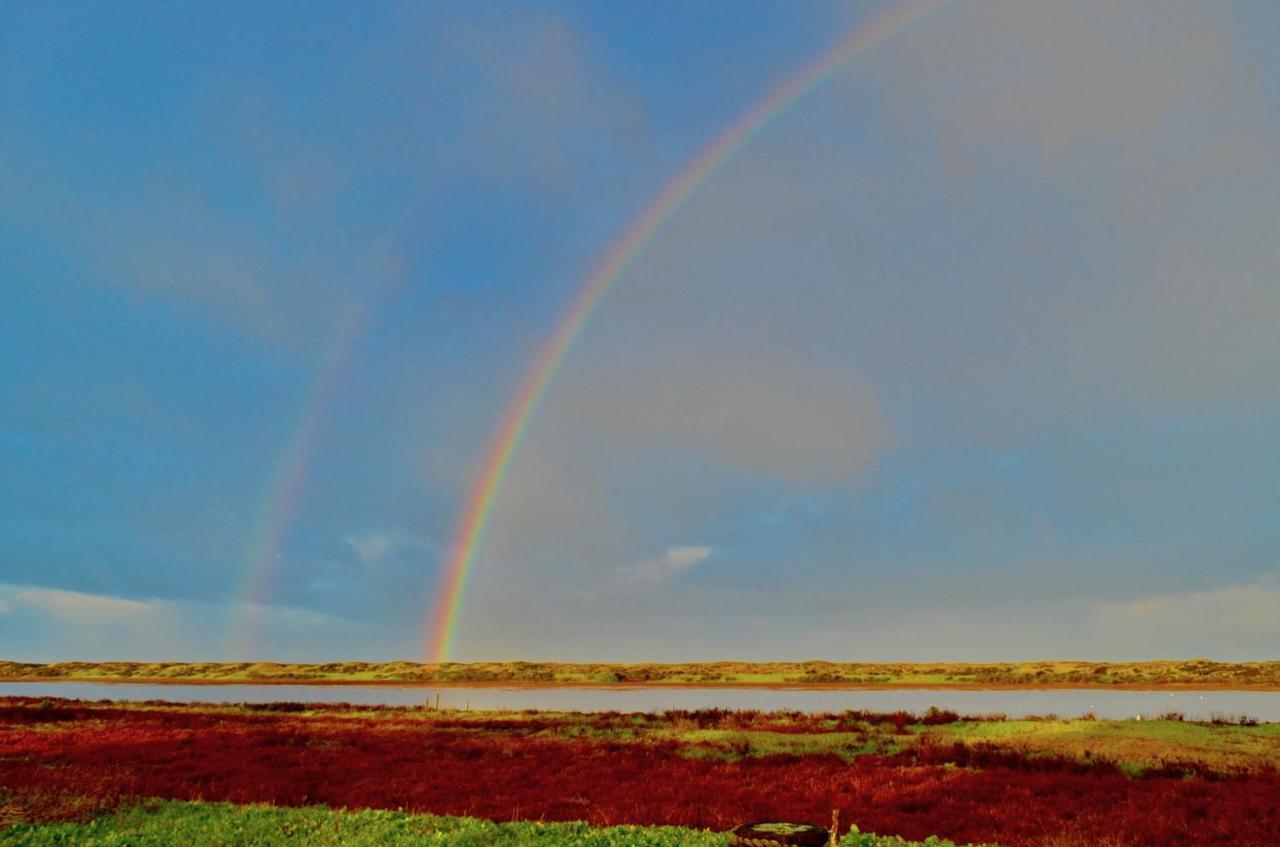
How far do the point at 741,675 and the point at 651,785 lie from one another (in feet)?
408

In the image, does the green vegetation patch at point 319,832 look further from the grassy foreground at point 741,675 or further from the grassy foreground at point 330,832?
the grassy foreground at point 741,675

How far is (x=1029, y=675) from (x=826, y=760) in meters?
104

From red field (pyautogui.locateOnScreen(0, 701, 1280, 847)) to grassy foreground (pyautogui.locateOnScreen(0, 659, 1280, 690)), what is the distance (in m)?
84.9

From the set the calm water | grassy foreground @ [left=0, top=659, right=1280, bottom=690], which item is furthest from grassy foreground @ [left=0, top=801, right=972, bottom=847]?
grassy foreground @ [left=0, top=659, right=1280, bottom=690]

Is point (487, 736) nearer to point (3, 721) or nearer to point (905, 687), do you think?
point (3, 721)

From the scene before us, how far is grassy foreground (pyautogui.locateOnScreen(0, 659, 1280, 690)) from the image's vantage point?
10825 cm

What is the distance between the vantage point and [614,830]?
47.0ft

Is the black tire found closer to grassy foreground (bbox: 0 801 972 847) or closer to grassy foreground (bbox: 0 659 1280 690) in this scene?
grassy foreground (bbox: 0 801 972 847)

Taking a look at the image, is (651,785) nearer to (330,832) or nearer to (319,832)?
(330,832)

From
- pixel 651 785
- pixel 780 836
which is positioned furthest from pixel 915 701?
pixel 780 836

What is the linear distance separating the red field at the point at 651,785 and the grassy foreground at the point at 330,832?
7.19ft

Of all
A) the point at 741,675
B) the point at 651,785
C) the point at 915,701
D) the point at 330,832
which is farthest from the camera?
the point at 741,675

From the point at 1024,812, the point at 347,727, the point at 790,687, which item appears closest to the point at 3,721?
the point at 347,727

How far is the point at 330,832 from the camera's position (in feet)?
50.8
